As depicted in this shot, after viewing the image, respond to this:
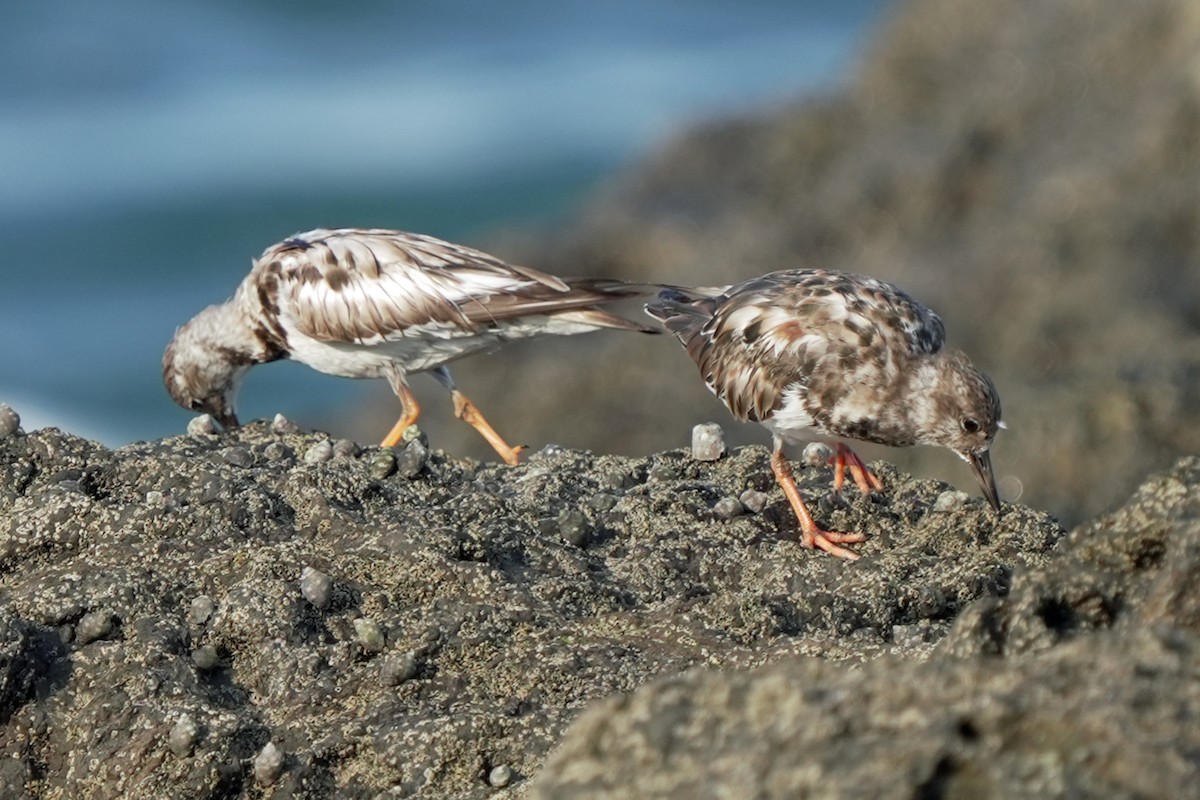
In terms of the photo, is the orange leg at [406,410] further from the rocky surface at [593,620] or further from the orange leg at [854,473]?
the orange leg at [854,473]

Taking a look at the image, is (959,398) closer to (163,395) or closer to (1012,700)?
(1012,700)

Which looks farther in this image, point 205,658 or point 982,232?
point 982,232

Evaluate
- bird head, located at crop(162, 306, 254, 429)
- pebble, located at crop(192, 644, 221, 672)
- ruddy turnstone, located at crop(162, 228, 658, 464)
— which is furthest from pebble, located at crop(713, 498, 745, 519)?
bird head, located at crop(162, 306, 254, 429)

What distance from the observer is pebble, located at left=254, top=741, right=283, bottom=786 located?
13.5ft

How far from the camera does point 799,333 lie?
19.6ft

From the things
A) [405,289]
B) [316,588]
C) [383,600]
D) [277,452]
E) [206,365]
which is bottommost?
[383,600]

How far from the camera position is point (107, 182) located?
30.2m

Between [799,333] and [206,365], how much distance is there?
3169 mm

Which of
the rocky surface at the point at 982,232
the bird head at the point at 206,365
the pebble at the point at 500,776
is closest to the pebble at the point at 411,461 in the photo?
the pebble at the point at 500,776

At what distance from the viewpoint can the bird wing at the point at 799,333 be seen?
585 cm

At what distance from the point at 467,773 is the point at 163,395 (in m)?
20.7

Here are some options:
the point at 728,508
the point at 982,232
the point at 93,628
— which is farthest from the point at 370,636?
the point at 982,232

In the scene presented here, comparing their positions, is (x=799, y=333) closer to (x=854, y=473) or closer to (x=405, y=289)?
(x=854, y=473)

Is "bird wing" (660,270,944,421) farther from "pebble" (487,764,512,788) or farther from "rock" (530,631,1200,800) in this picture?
"rock" (530,631,1200,800)
